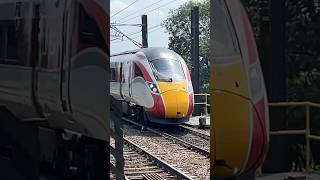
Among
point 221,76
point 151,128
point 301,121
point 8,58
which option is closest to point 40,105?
point 8,58

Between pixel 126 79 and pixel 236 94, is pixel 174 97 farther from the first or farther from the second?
pixel 236 94

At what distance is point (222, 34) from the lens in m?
5.01

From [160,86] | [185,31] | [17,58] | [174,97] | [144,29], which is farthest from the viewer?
[185,31]

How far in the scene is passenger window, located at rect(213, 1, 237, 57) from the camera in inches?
193

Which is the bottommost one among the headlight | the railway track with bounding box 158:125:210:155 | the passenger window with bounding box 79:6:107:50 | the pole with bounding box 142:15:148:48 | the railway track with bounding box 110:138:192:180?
the railway track with bounding box 158:125:210:155

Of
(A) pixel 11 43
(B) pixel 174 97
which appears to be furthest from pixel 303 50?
(B) pixel 174 97

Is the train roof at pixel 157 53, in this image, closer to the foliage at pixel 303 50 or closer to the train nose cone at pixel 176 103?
the train nose cone at pixel 176 103

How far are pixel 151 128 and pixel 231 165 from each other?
18.5 metres

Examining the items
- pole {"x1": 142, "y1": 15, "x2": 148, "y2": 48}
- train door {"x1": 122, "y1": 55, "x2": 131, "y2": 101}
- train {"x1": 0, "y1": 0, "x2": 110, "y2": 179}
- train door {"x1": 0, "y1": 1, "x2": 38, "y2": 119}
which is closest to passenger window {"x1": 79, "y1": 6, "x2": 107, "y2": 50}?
train {"x1": 0, "y1": 0, "x2": 110, "y2": 179}

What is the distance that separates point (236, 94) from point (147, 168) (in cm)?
773

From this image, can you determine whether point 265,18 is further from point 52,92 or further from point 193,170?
point 193,170

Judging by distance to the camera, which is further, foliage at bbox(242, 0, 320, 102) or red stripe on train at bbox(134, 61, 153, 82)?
red stripe on train at bbox(134, 61, 153, 82)

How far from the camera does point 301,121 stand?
8.05m

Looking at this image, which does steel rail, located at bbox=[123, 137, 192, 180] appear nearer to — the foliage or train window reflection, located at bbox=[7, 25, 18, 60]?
the foliage
